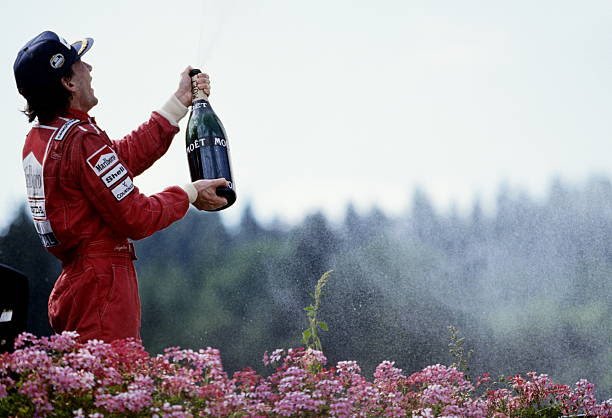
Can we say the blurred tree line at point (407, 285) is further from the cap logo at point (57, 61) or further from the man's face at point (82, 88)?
the cap logo at point (57, 61)

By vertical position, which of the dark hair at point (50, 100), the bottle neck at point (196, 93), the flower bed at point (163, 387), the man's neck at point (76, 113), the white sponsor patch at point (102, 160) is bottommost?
the flower bed at point (163, 387)

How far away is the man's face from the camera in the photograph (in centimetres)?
294

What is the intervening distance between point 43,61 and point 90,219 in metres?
0.54

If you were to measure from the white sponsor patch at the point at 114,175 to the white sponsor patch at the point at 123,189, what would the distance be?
0.02m

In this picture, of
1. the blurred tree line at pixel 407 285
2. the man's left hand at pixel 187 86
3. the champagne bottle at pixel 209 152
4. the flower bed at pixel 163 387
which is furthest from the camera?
the blurred tree line at pixel 407 285

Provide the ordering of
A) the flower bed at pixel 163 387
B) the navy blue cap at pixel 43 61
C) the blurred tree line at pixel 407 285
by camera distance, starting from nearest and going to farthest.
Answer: the flower bed at pixel 163 387 → the navy blue cap at pixel 43 61 → the blurred tree line at pixel 407 285

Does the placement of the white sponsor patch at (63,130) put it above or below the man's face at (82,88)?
below

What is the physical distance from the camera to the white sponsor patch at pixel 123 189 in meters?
2.75

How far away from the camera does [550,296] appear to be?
1329cm

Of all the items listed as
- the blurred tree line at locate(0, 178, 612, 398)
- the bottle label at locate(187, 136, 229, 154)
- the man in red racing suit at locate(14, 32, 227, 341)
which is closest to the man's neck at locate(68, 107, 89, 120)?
the man in red racing suit at locate(14, 32, 227, 341)

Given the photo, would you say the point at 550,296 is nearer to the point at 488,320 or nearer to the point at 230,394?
the point at 488,320

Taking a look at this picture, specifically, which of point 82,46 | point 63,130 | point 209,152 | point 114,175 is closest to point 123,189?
point 114,175

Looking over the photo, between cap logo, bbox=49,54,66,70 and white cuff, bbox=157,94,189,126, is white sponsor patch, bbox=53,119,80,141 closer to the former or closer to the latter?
cap logo, bbox=49,54,66,70

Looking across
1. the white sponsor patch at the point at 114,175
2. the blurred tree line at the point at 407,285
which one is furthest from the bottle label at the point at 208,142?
the blurred tree line at the point at 407,285
